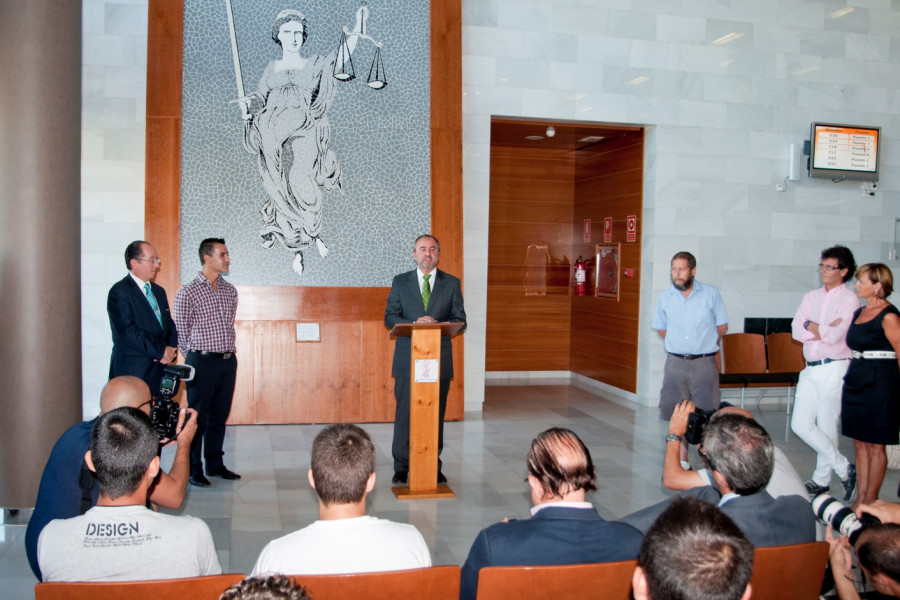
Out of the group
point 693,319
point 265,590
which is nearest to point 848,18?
point 693,319

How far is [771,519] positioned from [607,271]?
25.4ft

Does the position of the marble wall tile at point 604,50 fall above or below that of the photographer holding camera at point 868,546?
above

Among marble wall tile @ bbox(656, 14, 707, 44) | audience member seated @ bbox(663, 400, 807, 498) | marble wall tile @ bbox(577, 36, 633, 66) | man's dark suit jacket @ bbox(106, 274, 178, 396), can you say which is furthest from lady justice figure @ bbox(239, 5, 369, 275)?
audience member seated @ bbox(663, 400, 807, 498)

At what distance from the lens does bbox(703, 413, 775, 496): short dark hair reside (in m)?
2.55

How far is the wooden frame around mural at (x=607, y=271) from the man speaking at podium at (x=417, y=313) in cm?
446

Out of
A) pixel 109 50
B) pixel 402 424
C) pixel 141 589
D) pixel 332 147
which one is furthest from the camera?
pixel 332 147

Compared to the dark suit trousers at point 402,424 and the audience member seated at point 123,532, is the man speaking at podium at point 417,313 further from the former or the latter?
the audience member seated at point 123,532

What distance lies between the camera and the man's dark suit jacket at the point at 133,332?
535cm

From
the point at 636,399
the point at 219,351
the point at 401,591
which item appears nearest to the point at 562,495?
→ the point at 401,591

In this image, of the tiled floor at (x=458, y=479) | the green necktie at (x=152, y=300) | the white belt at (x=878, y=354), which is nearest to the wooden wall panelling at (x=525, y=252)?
the tiled floor at (x=458, y=479)

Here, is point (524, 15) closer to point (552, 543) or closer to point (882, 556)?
point (552, 543)

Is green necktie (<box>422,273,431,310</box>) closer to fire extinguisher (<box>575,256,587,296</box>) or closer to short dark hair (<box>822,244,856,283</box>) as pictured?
short dark hair (<box>822,244,856,283</box>)

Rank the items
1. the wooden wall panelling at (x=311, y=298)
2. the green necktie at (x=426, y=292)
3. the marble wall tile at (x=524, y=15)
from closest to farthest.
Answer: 1. the green necktie at (x=426, y=292)
2. the wooden wall panelling at (x=311, y=298)
3. the marble wall tile at (x=524, y=15)

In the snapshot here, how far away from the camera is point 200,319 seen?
5621mm
